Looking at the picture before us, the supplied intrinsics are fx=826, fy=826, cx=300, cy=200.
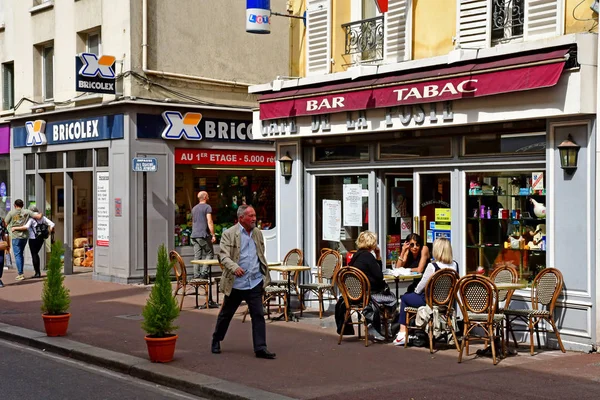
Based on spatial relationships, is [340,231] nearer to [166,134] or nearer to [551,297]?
[551,297]

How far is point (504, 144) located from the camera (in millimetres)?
11352

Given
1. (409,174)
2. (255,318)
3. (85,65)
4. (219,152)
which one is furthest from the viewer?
(219,152)

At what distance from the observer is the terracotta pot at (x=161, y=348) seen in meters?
9.52

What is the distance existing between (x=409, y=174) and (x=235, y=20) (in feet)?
30.1

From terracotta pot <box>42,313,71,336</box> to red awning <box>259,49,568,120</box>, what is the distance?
16.7 feet

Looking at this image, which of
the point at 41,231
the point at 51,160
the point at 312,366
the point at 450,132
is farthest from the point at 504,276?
the point at 51,160

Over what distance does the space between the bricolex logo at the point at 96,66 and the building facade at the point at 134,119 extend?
0.02m

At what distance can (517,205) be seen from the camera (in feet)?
37.3

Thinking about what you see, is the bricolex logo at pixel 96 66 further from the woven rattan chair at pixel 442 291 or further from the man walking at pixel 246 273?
the woven rattan chair at pixel 442 291

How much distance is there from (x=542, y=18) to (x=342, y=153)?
438 cm

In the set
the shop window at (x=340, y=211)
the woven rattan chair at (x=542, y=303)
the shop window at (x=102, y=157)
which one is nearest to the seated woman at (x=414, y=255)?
the shop window at (x=340, y=211)

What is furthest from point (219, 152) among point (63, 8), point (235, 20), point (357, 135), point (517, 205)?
point (517, 205)

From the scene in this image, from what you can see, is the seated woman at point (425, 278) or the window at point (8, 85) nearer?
the seated woman at point (425, 278)

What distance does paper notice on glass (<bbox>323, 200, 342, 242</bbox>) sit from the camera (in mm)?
14188
